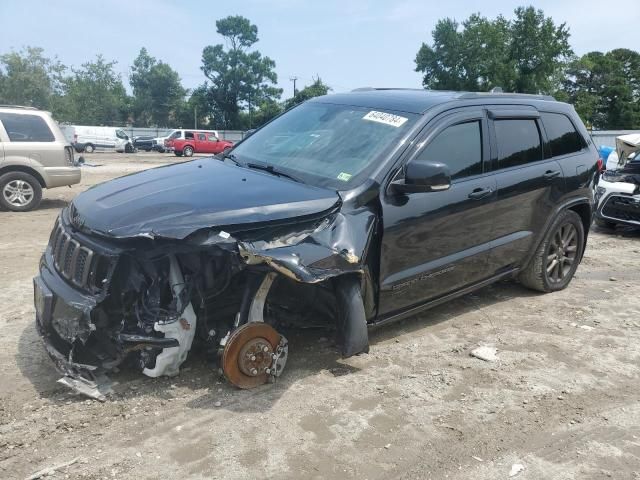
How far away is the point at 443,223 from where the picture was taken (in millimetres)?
4066

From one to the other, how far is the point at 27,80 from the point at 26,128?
6287cm

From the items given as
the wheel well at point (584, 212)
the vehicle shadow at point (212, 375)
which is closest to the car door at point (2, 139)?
the vehicle shadow at point (212, 375)

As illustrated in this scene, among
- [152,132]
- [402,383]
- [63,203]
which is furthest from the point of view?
[152,132]

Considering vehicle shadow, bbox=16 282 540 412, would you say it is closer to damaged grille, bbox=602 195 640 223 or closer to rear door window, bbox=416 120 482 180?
rear door window, bbox=416 120 482 180

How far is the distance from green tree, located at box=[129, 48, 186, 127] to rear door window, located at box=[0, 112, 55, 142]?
64.4m

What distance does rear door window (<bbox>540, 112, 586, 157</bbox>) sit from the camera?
5.24 metres

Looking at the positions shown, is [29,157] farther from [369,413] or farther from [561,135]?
[369,413]

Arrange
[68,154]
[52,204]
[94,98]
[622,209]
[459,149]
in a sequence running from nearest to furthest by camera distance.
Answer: [459,149]
[622,209]
[68,154]
[52,204]
[94,98]

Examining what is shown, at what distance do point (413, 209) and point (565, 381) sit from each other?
1.57 meters

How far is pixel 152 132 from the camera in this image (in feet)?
164

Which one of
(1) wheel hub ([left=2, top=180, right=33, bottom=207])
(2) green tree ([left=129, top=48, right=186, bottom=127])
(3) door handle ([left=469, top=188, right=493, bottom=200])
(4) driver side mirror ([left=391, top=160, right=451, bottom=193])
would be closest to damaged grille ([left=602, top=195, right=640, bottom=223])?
(3) door handle ([left=469, top=188, right=493, bottom=200])

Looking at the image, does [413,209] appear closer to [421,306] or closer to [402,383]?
[421,306]

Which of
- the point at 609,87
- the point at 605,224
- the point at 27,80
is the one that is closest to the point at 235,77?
the point at 27,80

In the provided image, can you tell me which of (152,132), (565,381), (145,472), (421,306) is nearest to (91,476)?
(145,472)
